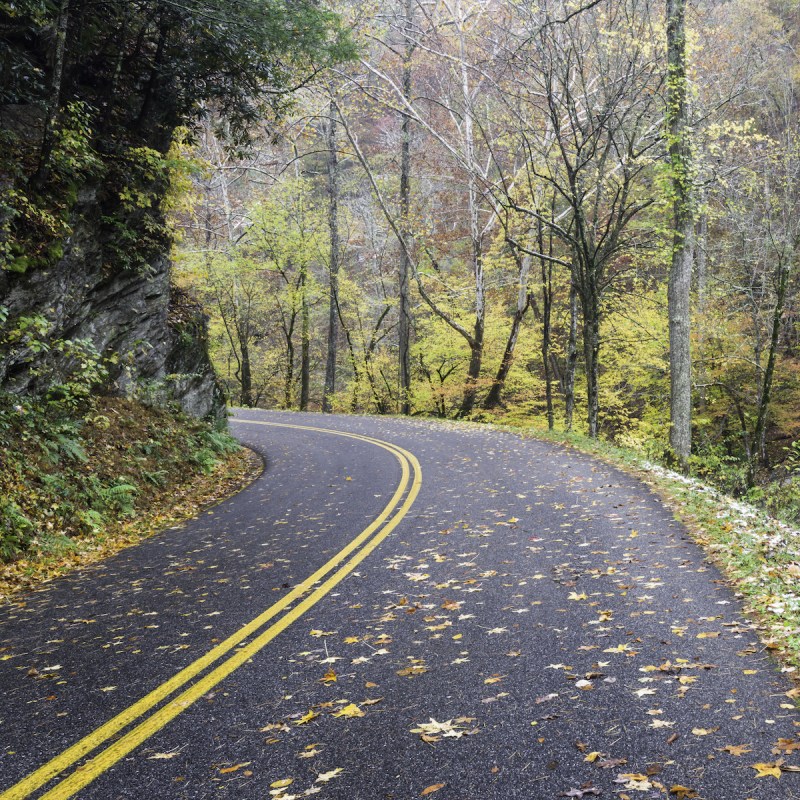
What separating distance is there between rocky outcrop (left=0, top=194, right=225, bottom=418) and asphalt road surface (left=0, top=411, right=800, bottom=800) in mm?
4285

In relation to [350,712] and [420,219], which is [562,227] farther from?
[350,712]

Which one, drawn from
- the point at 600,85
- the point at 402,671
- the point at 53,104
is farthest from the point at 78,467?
the point at 600,85

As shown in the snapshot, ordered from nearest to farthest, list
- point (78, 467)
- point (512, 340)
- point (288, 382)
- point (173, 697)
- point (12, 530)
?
point (173, 697) < point (12, 530) < point (78, 467) < point (512, 340) < point (288, 382)

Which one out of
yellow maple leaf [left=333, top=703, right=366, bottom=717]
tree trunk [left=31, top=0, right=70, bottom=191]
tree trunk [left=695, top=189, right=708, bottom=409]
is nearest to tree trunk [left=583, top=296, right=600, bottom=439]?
tree trunk [left=695, top=189, right=708, bottom=409]

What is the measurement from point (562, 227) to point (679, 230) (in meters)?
5.14

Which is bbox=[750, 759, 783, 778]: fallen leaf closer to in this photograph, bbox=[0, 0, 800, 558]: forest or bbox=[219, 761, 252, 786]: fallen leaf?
bbox=[219, 761, 252, 786]: fallen leaf

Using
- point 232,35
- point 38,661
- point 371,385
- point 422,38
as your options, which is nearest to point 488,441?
point 232,35

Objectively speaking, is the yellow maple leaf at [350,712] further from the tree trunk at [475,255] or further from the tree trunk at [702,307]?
the tree trunk at [475,255]

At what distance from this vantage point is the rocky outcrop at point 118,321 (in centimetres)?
930

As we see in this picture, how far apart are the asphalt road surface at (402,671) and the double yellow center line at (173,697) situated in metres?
0.02

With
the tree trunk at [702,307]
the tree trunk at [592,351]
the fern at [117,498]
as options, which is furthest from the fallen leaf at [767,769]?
the tree trunk at [702,307]

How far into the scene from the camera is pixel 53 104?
28.6ft

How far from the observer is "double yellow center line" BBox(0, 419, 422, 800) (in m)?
3.04

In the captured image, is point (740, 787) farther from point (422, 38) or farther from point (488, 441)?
point (422, 38)
